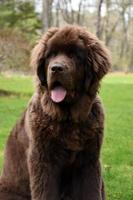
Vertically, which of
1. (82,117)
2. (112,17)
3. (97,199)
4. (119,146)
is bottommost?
(112,17)

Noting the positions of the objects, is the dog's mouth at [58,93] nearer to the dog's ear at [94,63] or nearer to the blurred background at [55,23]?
the dog's ear at [94,63]

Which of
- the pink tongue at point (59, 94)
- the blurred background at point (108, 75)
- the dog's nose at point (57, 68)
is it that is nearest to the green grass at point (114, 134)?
the blurred background at point (108, 75)

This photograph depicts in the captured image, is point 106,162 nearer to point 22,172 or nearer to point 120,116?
point 22,172

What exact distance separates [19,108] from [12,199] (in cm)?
1320

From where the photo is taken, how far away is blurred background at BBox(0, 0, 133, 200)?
941 cm

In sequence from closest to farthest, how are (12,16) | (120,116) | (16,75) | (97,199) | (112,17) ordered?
(97,199)
(120,116)
(16,75)
(12,16)
(112,17)

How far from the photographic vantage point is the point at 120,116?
17.8 metres

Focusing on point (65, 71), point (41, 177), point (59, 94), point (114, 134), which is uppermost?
point (65, 71)

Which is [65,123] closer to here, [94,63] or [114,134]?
[94,63]

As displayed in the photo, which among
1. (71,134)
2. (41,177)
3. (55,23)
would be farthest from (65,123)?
(55,23)

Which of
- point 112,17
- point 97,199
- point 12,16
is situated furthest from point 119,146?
point 112,17

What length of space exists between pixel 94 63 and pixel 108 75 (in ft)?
6.13

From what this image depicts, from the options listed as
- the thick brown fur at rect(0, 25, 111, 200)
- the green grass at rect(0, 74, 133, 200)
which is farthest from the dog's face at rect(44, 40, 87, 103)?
the green grass at rect(0, 74, 133, 200)

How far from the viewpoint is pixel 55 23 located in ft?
228
